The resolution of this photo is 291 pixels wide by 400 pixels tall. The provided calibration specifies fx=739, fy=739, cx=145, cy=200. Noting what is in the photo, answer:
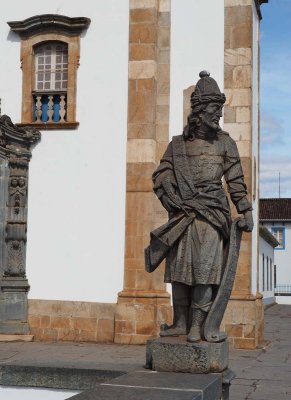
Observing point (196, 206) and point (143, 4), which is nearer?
point (196, 206)

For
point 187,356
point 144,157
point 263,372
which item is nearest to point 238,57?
point 144,157

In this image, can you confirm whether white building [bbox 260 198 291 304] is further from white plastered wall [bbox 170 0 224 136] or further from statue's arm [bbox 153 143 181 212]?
statue's arm [bbox 153 143 181 212]

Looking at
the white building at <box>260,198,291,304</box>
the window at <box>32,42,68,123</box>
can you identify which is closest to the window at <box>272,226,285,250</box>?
the white building at <box>260,198,291,304</box>

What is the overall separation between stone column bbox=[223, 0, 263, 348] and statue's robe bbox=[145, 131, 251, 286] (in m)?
6.66

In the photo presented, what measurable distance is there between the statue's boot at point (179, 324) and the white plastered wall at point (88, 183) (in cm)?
708

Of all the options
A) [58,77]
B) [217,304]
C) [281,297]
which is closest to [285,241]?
[281,297]

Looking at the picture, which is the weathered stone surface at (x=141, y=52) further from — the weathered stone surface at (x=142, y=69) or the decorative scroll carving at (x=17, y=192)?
the decorative scroll carving at (x=17, y=192)

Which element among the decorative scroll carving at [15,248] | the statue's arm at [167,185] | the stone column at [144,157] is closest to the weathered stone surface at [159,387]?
the statue's arm at [167,185]

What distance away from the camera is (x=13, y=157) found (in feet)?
47.0

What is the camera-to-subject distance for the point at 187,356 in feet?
20.9

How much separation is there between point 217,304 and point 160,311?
703cm

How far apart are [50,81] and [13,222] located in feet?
9.71

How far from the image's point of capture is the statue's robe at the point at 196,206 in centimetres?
646

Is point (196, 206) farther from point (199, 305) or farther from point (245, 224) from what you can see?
point (199, 305)
